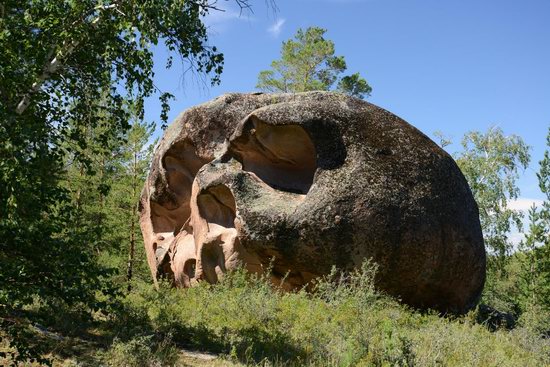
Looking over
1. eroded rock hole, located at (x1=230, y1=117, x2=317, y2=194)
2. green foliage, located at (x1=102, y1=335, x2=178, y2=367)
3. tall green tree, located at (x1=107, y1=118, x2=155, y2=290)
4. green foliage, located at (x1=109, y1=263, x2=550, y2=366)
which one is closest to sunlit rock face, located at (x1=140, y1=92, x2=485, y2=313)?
eroded rock hole, located at (x1=230, y1=117, x2=317, y2=194)

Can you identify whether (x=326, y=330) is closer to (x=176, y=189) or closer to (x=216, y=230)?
(x=216, y=230)

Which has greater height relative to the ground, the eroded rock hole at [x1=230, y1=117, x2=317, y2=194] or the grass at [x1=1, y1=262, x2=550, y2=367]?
the eroded rock hole at [x1=230, y1=117, x2=317, y2=194]

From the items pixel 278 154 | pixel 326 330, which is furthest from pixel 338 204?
pixel 326 330

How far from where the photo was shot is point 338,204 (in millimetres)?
11883

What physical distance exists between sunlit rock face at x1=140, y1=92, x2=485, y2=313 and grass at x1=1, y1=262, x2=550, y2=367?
74 centimetres

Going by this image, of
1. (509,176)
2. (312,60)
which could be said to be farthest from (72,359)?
(312,60)

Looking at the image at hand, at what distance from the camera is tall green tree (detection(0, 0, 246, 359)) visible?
19.0 ft

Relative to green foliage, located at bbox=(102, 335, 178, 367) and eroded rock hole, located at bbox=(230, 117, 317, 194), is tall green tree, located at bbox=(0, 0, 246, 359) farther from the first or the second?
eroded rock hole, located at bbox=(230, 117, 317, 194)

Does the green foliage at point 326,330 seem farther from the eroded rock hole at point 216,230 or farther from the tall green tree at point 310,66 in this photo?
the tall green tree at point 310,66

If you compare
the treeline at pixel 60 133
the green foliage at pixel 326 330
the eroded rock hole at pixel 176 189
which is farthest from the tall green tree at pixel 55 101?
the eroded rock hole at pixel 176 189

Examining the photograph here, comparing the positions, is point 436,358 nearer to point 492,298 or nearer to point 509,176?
point 492,298

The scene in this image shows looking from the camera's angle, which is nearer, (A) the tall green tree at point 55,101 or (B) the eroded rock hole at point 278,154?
(A) the tall green tree at point 55,101

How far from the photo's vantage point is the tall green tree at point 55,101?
5.78m

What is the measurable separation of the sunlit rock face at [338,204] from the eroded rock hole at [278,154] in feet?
0.08
